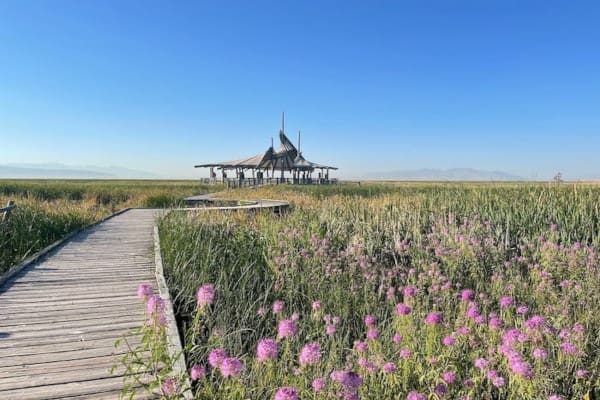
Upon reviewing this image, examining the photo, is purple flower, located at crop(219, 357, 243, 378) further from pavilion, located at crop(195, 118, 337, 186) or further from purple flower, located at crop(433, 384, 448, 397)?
pavilion, located at crop(195, 118, 337, 186)

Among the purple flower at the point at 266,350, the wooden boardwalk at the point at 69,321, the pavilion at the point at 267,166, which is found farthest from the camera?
the pavilion at the point at 267,166

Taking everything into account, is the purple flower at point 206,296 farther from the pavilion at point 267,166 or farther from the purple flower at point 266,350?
the pavilion at point 267,166

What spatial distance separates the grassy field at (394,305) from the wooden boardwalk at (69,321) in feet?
1.98

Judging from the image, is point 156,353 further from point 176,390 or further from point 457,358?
point 457,358

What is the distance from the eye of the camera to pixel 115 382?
2.70 m

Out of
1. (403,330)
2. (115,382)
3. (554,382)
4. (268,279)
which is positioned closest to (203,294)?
(115,382)

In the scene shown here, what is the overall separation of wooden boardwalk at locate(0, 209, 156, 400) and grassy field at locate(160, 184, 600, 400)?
23.7 inches

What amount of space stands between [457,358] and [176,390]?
5.44 feet

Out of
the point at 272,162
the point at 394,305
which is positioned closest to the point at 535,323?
the point at 394,305

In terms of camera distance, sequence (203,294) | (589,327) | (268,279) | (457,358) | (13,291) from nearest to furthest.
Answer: (203,294) < (457,358) < (589,327) < (13,291) < (268,279)

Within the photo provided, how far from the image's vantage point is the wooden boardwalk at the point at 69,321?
2.68 meters

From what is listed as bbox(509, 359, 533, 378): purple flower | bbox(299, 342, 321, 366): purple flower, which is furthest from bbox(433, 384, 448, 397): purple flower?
bbox(299, 342, 321, 366): purple flower

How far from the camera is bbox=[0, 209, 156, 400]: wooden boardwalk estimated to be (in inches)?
105

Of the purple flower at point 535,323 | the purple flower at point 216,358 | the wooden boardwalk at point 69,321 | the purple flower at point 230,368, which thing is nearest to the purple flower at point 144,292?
the purple flower at point 216,358
